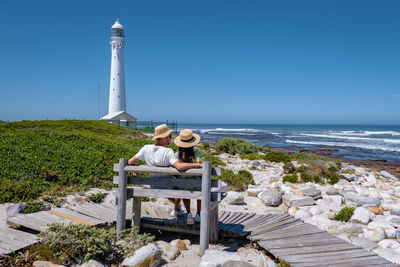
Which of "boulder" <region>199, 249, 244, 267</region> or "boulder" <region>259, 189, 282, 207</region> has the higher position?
"boulder" <region>199, 249, 244, 267</region>

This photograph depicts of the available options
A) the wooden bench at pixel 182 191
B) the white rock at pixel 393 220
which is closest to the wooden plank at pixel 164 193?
the wooden bench at pixel 182 191

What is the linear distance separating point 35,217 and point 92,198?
2092mm

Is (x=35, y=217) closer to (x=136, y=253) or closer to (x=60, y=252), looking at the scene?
(x=60, y=252)

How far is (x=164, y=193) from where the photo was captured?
4793 mm

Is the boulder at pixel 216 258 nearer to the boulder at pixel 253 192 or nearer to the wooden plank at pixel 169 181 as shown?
the wooden plank at pixel 169 181

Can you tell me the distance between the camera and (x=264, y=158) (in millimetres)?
17875

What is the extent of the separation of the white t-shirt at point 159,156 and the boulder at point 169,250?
131 centimetres

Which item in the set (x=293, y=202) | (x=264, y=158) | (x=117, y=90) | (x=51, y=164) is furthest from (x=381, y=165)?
(x=117, y=90)

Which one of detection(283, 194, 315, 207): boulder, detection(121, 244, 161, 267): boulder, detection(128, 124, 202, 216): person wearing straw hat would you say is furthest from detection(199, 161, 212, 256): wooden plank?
detection(283, 194, 315, 207): boulder

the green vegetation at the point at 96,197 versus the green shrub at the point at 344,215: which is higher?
the green vegetation at the point at 96,197

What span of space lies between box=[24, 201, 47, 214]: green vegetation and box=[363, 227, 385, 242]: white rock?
20.7ft

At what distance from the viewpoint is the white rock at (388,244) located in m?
5.29

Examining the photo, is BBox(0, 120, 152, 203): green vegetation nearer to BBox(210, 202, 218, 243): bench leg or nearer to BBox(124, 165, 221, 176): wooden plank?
BBox(124, 165, 221, 176): wooden plank

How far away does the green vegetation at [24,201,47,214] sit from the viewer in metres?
6.03
